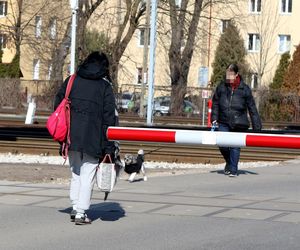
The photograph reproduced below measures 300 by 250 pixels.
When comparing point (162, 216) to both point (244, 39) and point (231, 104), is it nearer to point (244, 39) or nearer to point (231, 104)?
point (231, 104)

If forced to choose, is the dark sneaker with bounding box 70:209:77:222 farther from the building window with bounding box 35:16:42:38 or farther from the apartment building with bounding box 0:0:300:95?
the apartment building with bounding box 0:0:300:95

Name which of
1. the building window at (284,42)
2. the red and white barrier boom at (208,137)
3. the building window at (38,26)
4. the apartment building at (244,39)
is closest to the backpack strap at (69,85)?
the red and white barrier boom at (208,137)

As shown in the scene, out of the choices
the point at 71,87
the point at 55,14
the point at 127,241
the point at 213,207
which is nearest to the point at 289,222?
the point at 213,207

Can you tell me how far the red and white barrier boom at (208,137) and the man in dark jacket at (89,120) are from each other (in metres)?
0.15

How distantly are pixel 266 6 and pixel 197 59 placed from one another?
6812 millimetres

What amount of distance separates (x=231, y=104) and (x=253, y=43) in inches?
2220

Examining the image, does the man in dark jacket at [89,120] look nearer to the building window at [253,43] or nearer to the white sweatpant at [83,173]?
the white sweatpant at [83,173]

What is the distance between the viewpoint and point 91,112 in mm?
9922

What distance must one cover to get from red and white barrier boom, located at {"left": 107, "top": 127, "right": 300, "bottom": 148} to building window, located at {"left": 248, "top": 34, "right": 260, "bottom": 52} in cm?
6121

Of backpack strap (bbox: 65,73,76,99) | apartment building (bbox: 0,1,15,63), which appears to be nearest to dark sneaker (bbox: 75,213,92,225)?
backpack strap (bbox: 65,73,76,99)

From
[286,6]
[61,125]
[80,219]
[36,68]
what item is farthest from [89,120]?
[36,68]

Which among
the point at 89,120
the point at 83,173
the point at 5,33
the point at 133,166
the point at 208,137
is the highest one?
the point at 5,33

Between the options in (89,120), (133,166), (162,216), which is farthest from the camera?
(133,166)

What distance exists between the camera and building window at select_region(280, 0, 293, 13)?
70.3m
